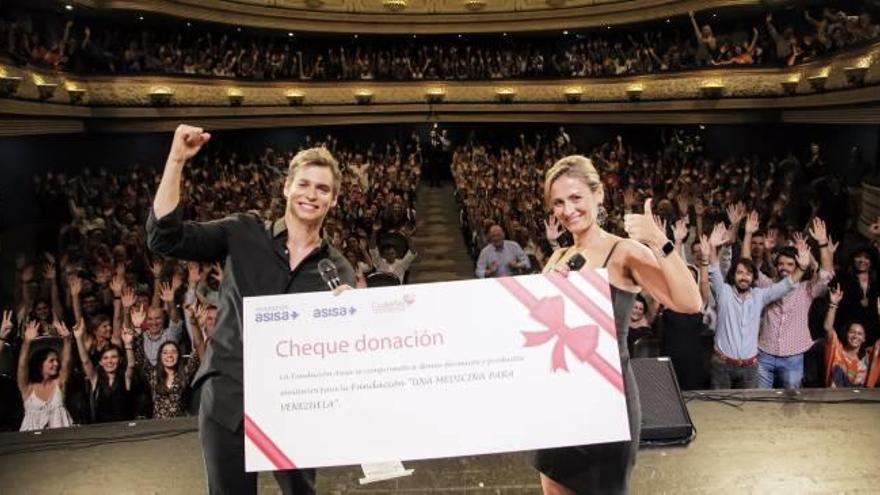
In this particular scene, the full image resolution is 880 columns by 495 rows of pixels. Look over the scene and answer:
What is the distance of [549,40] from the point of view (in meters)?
25.5

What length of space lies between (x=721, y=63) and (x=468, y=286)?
19.1 metres

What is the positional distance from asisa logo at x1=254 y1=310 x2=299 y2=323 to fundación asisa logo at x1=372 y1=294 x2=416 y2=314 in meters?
0.27

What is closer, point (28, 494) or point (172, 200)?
point (172, 200)

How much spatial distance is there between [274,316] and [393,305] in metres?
0.39

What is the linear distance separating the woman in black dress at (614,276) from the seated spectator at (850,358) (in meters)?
3.25

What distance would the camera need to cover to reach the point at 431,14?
24.2 metres

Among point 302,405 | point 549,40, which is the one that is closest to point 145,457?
point 302,405

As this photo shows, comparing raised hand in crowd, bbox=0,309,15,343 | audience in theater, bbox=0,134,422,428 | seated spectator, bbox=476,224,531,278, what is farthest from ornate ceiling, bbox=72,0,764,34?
raised hand in crowd, bbox=0,309,15,343

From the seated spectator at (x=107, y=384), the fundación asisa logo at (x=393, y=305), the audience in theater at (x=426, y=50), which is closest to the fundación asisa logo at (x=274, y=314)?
the fundación asisa logo at (x=393, y=305)

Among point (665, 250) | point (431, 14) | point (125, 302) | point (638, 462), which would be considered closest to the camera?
point (665, 250)

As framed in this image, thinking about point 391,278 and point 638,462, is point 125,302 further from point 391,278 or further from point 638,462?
point 638,462

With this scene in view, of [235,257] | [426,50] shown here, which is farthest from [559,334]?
[426,50]

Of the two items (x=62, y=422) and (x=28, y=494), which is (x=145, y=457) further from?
(x=62, y=422)

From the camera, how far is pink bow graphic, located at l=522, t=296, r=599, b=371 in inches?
92.0
